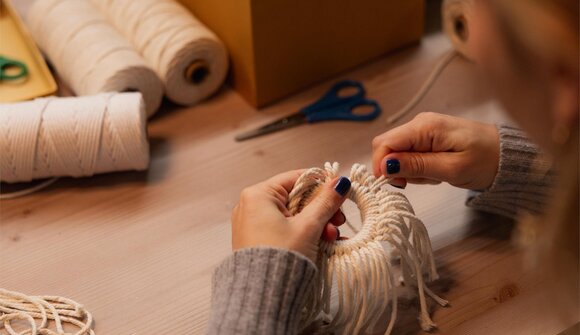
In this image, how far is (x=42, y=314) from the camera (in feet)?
2.67

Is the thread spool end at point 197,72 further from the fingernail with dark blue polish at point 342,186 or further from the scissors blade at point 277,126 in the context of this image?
the fingernail with dark blue polish at point 342,186

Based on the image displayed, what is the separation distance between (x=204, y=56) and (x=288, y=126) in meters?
0.18

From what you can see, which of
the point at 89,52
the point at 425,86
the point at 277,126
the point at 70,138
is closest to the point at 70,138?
the point at 70,138

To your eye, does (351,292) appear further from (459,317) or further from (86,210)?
(86,210)

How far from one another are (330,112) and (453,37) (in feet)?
0.90

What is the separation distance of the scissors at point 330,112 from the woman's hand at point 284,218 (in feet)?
0.96

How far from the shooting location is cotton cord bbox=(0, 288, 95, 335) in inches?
31.4

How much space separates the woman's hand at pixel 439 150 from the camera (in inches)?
31.7

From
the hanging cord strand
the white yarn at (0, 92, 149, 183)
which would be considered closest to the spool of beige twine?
the white yarn at (0, 92, 149, 183)

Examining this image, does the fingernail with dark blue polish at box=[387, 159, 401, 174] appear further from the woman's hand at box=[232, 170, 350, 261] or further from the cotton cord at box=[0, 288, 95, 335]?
the cotton cord at box=[0, 288, 95, 335]

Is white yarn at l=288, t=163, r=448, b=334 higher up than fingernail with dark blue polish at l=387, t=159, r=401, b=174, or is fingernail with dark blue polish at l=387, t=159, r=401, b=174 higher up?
fingernail with dark blue polish at l=387, t=159, r=401, b=174

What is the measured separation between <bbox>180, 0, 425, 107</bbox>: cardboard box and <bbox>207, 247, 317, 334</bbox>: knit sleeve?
456 millimetres

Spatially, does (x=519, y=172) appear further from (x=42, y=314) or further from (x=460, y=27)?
(x=42, y=314)

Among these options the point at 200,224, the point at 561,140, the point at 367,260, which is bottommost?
the point at 200,224
